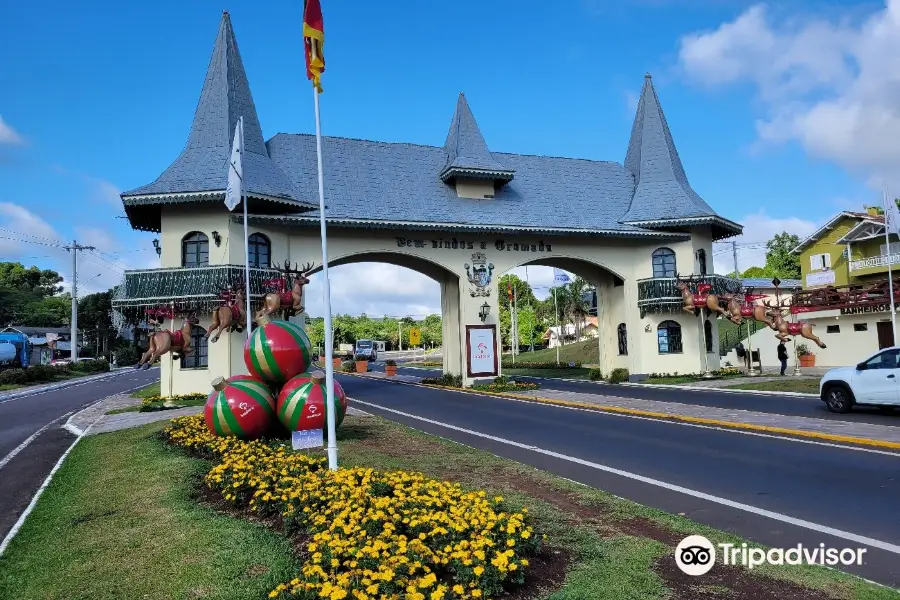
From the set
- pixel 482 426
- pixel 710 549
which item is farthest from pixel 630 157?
pixel 710 549

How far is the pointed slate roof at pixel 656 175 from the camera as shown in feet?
97.3

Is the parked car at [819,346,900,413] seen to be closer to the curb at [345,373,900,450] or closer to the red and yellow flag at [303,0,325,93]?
the curb at [345,373,900,450]

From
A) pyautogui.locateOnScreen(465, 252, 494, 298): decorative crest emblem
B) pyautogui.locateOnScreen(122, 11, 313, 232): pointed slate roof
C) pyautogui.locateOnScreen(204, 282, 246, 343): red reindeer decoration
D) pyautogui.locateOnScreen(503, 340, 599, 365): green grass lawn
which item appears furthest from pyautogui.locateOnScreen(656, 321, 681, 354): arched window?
pyautogui.locateOnScreen(503, 340, 599, 365): green grass lawn

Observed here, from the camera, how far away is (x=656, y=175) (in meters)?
32.0

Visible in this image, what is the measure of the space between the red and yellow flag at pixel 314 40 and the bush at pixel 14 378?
43257 millimetres

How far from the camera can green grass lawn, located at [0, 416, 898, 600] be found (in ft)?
16.2

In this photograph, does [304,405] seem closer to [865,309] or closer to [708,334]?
[708,334]

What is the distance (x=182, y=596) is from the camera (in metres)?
4.85

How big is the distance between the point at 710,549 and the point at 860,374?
473 inches

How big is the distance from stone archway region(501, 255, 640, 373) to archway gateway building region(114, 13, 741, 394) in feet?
0.28

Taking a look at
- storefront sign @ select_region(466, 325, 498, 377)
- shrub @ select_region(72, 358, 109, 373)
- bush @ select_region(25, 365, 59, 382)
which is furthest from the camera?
shrub @ select_region(72, 358, 109, 373)

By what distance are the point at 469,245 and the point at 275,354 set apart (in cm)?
1709

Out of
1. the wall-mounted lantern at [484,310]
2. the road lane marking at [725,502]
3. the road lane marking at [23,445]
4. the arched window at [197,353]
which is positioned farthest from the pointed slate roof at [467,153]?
the road lane marking at [23,445]

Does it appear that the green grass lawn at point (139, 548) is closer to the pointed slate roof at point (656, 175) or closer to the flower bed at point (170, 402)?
the flower bed at point (170, 402)
